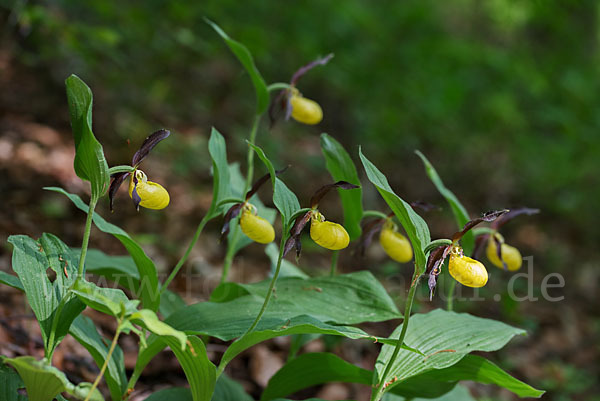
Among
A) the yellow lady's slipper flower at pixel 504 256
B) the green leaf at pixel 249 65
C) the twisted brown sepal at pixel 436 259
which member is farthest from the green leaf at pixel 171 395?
the yellow lady's slipper flower at pixel 504 256

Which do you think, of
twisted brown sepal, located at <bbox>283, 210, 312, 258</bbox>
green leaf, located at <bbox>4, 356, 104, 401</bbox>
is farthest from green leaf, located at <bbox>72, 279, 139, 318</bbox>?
twisted brown sepal, located at <bbox>283, 210, 312, 258</bbox>

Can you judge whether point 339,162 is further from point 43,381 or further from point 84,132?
point 43,381

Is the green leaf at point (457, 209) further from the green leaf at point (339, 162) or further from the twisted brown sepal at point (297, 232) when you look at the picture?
the twisted brown sepal at point (297, 232)

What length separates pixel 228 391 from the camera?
1.59 m

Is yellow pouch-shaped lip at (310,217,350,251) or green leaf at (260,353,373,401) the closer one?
yellow pouch-shaped lip at (310,217,350,251)

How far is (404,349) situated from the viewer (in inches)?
56.0

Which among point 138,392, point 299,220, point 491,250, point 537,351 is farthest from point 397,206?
point 537,351

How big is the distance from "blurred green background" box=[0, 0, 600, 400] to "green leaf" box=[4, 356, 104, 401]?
2.48 m

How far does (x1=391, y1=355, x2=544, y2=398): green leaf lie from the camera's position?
4.43 ft

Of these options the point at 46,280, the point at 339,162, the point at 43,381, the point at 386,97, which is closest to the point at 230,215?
the point at 339,162

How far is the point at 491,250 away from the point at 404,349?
642 mm

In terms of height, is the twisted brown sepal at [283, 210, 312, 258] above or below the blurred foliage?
below

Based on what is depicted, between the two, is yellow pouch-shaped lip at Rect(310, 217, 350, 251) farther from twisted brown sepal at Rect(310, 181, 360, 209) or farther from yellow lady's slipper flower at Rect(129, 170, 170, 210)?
yellow lady's slipper flower at Rect(129, 170, 170, 210)

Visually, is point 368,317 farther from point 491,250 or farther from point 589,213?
point 589,213
